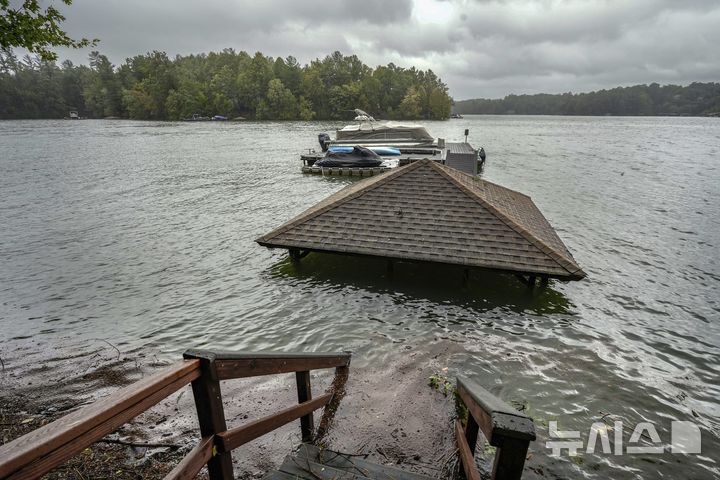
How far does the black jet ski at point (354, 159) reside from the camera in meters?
35.3

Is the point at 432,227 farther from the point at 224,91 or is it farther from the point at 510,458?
the point at 224,91

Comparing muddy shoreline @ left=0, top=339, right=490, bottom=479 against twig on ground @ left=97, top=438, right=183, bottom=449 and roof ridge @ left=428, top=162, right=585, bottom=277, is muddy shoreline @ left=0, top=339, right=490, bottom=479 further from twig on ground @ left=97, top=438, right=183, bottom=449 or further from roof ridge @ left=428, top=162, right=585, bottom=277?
roof ridge @ left=428, top=162, right=585, bottom=277

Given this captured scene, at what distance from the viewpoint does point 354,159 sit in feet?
116

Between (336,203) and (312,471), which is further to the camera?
(336,203)

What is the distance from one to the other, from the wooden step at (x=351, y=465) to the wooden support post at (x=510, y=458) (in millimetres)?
1973

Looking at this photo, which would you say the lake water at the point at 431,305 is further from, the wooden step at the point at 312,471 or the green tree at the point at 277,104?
the green tree at the point at 277,104

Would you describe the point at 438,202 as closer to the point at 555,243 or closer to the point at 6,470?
the point at 555,243

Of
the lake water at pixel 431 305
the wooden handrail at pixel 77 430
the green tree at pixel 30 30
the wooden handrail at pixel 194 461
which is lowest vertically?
the lake water at pixel 431 305

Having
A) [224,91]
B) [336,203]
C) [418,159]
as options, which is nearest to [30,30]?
[336,203]

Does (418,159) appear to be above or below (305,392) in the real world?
above

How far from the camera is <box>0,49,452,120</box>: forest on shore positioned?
137000mm

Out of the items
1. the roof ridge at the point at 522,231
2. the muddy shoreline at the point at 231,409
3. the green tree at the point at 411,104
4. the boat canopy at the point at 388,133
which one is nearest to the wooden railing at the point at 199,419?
the muddy shoreline at the point at 231,409

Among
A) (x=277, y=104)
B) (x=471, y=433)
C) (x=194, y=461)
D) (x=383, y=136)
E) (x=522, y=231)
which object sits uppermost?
(x=277, y=104)

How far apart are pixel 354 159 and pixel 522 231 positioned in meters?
26.0
